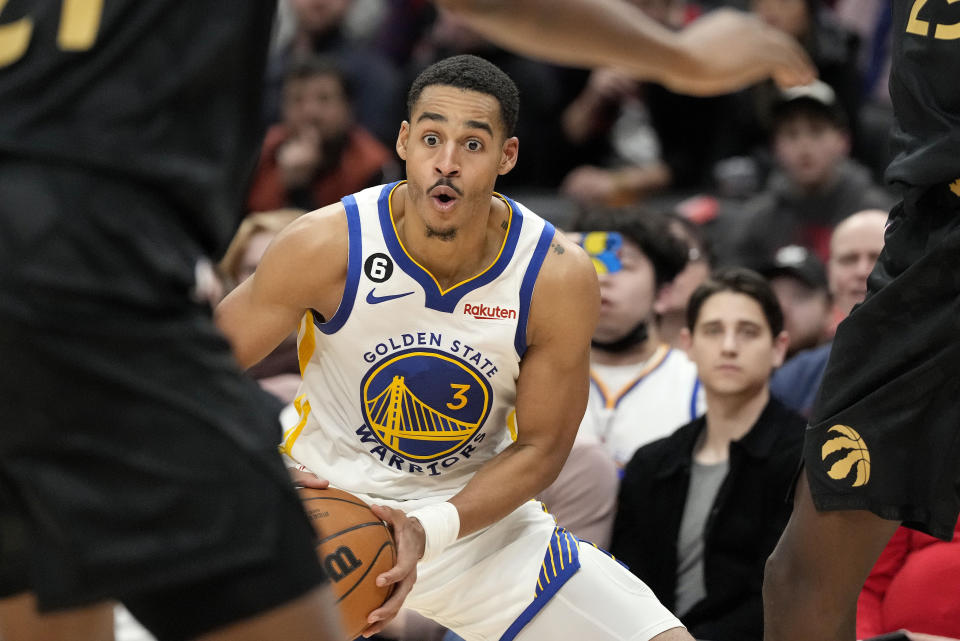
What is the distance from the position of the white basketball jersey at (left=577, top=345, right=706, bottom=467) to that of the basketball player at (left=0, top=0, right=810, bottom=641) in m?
3.12

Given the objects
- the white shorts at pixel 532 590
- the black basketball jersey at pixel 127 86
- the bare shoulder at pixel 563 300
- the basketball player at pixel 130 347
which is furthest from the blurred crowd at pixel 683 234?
the black basketball jersey at pixel 127 86

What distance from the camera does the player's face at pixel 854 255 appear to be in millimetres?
5156

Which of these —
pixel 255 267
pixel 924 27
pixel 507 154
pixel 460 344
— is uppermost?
pixel 924 27

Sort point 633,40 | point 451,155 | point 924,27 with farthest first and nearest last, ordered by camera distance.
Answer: point 451,155 < point 924,27 < point 633,40

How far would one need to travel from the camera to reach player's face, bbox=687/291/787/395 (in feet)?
14.3

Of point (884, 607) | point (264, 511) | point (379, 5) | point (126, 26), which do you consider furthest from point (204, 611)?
point (379, 5)

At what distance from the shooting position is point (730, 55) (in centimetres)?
261

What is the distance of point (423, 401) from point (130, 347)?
1607 millimetres

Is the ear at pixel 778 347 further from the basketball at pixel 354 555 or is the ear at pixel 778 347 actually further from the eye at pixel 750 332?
the basketball at pixel 354 555

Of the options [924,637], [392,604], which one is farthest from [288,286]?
[924,637]

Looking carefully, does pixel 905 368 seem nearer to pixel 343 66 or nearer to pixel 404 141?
pixel 404 141

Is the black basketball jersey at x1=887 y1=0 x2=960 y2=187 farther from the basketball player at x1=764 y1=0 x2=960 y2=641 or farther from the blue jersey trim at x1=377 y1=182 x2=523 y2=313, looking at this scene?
the blue jersey trim at x1=377 y1=182 x2=523 y2=313

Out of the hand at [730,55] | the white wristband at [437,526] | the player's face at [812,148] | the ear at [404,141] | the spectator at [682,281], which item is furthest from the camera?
the player's face at [812,148]

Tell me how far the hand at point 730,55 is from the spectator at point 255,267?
272cm
